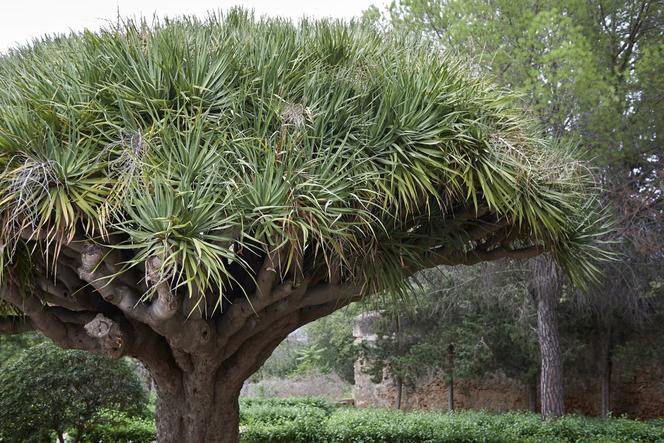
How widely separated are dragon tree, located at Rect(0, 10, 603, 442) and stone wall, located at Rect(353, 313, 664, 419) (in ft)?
37.4

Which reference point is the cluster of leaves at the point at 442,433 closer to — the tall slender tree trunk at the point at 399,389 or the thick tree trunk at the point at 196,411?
the thick tree trunk at the point at 196,411

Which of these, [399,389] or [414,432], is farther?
[399,389]

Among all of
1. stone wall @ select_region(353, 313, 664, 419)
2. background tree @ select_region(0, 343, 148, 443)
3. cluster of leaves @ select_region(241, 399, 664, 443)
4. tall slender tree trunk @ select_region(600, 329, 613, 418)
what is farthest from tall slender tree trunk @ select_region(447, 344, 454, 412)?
background tree @ select_region(0, 343, 148, 443)

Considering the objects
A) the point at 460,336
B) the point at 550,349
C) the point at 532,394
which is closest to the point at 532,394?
the point at 532,394

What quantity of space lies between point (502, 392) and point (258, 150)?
14711 millimetres

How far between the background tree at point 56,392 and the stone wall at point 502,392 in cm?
897

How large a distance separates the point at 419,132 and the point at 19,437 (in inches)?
289

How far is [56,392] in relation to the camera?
891 centimetres

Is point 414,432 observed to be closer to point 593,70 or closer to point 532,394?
point 593,70

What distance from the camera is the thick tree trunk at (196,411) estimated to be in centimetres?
630

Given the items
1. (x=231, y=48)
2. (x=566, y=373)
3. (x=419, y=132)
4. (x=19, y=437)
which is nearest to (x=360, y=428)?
(x=19, y=437)

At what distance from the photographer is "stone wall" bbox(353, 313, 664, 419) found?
16266mm

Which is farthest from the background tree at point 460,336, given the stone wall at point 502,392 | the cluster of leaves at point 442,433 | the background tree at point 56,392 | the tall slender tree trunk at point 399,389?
the background tree at point 56,392

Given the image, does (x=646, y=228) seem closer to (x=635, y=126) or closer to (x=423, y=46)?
(x=635, y=126)
